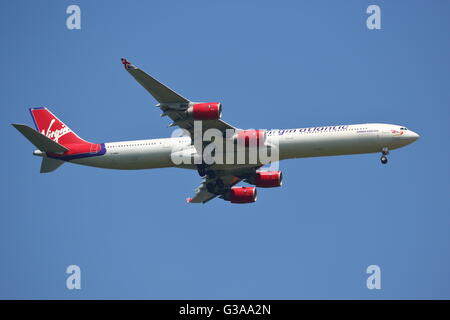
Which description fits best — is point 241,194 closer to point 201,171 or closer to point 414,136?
point 201,171

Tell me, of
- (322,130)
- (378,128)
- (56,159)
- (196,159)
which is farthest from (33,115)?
(378,128)

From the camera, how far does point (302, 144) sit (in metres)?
63.2

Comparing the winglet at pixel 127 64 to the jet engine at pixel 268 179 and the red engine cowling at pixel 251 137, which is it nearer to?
the red engine cowling at pixel 251 137

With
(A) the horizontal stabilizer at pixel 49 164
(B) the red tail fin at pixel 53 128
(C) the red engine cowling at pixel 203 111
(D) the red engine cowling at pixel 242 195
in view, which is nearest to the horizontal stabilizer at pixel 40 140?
(A) the horizontal stabilizer at pixel 49 164

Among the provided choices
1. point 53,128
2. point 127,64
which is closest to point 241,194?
point 53,128

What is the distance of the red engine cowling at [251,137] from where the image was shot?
62656 mm

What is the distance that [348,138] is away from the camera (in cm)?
6356

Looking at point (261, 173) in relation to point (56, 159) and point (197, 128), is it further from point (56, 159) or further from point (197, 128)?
point (56, 159)

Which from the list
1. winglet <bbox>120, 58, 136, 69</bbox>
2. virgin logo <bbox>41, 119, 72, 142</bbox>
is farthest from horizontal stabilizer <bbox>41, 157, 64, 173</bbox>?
winglet <bbox>120, 58, 136, 69</bbox>

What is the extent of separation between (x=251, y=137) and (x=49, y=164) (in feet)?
61.5

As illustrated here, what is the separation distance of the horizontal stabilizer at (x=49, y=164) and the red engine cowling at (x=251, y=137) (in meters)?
17.0

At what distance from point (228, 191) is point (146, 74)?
19.3 m

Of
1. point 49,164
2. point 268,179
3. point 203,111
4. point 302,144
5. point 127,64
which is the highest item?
point 127,64

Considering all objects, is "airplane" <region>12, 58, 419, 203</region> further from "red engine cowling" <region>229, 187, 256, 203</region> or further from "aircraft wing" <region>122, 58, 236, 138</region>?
"red engine cowling" <region>229, 187, 256, 203</region>
